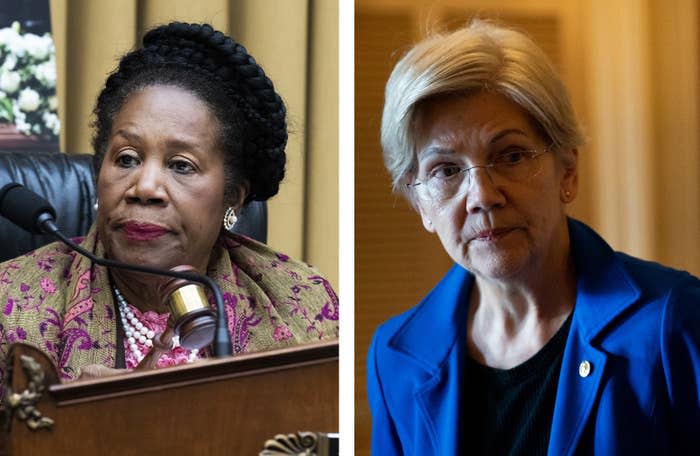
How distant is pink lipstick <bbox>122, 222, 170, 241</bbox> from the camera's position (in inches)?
58.4

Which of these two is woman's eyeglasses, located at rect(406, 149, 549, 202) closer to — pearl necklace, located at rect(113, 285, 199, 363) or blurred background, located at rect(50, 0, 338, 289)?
blurred background, located at rect(50, 0, 338, 289)

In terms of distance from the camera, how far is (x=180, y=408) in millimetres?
1462

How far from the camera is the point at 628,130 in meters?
1.71

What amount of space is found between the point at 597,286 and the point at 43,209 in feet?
3.07

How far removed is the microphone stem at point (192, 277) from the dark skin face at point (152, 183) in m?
0.01

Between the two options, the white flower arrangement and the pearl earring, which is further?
the pearl earring

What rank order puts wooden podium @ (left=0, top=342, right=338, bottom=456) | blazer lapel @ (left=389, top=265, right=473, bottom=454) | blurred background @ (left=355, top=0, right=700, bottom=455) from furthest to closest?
blurred background @ (left=355, top=0, right=700, bottom=455) < blazer lapel @ (left=389, top=265, right=473, bottom=454) < wooden podium @ (left=0, top=342, right=338, bottom=456)

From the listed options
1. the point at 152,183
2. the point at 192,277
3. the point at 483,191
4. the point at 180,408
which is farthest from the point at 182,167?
the point at 483,191

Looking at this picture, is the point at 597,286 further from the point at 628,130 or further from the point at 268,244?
the point at 268,244

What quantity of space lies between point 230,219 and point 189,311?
0.65 feet

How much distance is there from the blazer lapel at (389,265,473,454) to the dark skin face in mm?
443

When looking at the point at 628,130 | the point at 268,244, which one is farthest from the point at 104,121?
the point at 628,130

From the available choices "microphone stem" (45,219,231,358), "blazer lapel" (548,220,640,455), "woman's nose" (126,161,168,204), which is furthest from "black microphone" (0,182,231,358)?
"blazer lapel" (548,220,640,455)

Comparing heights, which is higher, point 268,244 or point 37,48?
point 37,48
